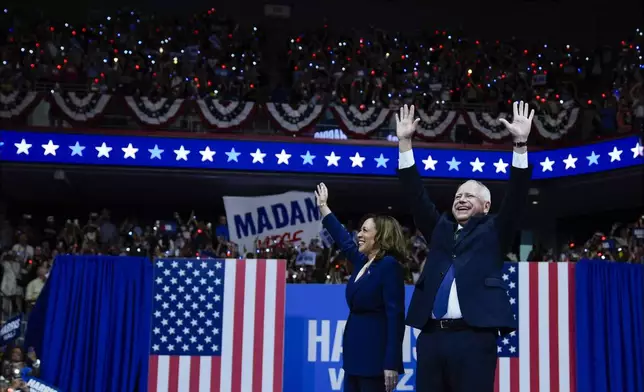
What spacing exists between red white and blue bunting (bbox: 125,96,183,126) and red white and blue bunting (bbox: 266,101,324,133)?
1.56 m

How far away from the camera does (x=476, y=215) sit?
3.75 meters

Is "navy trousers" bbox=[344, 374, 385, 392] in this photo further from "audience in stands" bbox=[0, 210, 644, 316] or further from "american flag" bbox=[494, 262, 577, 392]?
"audience in stands" bbox=[0, 210, 644, 316]

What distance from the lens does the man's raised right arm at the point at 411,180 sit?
12.6 ft

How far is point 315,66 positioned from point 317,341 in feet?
33.8

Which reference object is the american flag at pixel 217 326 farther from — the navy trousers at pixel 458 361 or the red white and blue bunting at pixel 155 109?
the red white and blue bunting at pixel 155 109

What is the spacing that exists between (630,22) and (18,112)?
1316cm

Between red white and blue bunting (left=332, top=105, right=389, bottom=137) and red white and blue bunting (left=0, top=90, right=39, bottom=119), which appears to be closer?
red white and blue bunting (left=0, top=90, right=39, bottom=119)

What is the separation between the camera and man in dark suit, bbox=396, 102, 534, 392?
11.5ft

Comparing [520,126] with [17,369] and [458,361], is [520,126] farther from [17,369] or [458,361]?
[17,369]

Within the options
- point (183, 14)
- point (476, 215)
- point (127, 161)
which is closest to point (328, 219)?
point (476, 215)

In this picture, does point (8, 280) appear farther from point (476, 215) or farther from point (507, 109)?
point (476, 215)

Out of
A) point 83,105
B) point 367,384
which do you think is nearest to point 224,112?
point 83,105

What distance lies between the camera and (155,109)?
14.3 metres

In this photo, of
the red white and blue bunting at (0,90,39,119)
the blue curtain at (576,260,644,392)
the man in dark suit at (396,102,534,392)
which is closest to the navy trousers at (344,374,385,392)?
the man in dark suit at (396,102,534,392)
